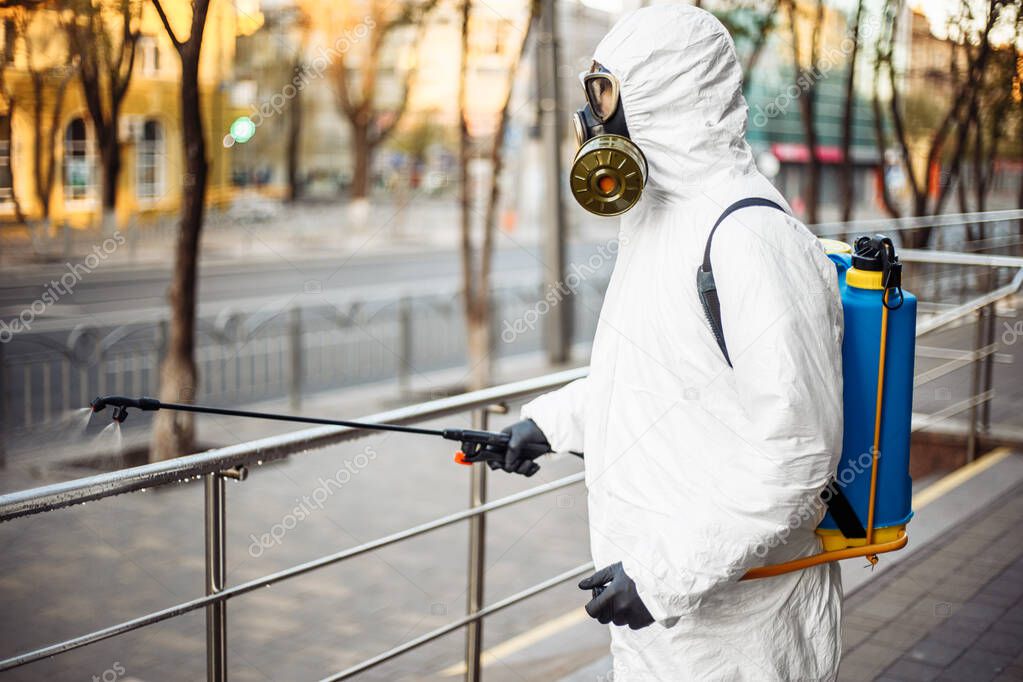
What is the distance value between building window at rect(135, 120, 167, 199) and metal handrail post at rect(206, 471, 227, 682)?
1239 centimetres

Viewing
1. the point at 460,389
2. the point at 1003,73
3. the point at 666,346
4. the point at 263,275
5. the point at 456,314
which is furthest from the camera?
the point at 263,275

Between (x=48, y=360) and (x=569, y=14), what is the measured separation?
600cm

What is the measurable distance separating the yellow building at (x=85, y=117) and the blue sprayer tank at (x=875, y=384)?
10.3ft

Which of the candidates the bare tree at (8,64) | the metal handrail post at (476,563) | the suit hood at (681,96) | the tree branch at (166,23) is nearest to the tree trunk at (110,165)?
the bare tree at (8,64)

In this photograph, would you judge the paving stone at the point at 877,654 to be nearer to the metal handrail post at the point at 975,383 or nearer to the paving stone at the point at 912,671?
the paving stone at the point at 912,671

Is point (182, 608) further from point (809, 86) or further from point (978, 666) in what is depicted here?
point (809, 86)

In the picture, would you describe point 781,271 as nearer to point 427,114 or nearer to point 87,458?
point 87,458

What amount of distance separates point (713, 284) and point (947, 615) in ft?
8.19

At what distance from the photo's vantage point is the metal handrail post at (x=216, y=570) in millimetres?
2354

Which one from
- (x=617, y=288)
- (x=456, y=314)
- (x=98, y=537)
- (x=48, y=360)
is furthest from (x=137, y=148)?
(x=617, y=288)

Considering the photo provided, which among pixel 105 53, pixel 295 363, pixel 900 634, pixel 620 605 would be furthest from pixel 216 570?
pixel 295 363

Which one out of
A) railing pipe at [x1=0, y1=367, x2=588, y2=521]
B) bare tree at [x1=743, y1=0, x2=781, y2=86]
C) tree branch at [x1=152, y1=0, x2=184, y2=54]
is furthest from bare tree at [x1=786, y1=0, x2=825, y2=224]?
railing pipe at [x1=0, y1=367, x2=588, y2=521]

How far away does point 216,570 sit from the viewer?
240cm

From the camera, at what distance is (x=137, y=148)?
14359 millimetres
